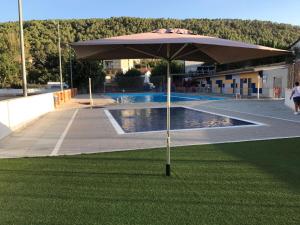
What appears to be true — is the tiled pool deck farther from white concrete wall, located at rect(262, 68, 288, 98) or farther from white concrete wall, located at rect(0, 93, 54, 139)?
white concrete wall, located at rect(262, 68, 288, 98)

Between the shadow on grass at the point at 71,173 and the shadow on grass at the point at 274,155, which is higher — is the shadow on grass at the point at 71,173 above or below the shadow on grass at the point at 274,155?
above

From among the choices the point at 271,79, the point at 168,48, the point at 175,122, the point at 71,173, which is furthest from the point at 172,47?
the point at 271,79

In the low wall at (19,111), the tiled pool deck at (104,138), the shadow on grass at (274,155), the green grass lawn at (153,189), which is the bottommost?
the tiled pool deck at (104,138)

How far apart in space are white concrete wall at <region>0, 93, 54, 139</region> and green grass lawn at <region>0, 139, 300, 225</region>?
12.4 ft

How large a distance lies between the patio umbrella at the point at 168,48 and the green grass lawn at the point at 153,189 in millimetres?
777

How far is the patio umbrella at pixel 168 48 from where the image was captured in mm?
5137

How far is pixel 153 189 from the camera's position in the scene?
195 inches

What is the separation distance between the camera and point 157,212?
408 centimetres

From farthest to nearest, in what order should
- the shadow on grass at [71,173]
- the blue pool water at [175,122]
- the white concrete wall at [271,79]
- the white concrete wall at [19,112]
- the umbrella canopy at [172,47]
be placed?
the white concrete wall at [271,79] < the blue pool water at [175,122] < the white concrete wall at [19,112] < the shadow on grass at [71,173] < the umbrella canopy at [172,47]

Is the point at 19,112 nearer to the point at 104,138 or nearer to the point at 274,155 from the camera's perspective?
the point at 104,138

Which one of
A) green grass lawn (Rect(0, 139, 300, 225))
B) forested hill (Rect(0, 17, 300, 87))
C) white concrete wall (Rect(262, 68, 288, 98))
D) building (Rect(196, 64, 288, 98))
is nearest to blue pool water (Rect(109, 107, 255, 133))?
green grass lawn (Rect(0, 139, 300, 225))

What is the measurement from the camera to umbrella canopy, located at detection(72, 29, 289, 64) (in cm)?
513

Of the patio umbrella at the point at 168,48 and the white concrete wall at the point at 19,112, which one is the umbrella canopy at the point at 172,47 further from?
the white concrete wall at the point at 19,112

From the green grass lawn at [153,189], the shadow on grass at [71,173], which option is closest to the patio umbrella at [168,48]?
the shadow on grass at [71,173]
